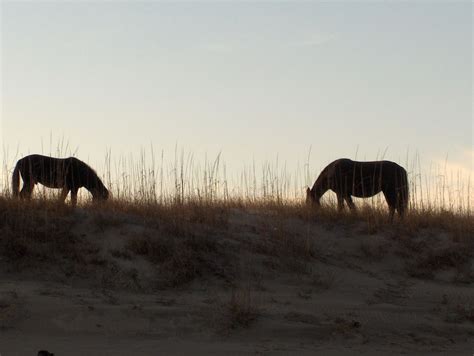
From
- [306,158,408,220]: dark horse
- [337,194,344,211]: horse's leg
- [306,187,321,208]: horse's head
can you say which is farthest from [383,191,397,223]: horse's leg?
[306,187,321,208]: horse's head

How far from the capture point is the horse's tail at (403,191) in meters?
13.2

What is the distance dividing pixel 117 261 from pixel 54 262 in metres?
0.74

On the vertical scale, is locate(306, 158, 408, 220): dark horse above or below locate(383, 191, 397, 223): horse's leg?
above

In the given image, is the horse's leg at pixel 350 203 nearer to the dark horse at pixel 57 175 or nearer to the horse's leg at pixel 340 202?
the horse's leg at pixel 340 202

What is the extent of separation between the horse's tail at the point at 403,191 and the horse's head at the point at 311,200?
4.86ft

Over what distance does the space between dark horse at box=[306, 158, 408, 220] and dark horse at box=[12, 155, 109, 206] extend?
4.17 m

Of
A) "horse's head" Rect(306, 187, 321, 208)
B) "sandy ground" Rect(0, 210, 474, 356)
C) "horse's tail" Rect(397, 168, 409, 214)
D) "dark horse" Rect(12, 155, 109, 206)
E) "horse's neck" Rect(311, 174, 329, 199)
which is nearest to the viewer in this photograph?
"sandy ground" Rect(0, 210, 474, 356)

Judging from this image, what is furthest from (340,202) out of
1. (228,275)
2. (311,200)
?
(228,275)

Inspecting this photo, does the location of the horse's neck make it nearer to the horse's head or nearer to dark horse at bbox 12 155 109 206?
the horse's head

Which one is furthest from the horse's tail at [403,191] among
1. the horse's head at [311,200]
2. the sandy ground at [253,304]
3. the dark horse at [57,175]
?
the dark horse at [57,175]

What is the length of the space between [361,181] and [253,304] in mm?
7128

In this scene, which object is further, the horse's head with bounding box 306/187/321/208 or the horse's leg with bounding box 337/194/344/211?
the horse's head with bounding box 306/187/321/208

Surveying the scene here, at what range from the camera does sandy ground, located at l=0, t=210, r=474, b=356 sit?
673cm

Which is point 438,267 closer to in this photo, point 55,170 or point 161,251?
point 161,251
